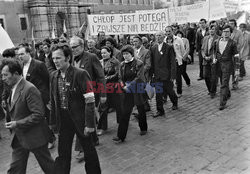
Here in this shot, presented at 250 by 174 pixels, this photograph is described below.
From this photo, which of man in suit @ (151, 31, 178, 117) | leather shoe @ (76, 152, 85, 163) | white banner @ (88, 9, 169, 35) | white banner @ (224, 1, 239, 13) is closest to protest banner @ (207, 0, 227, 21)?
white banner @ (224, 1, 239, 13)

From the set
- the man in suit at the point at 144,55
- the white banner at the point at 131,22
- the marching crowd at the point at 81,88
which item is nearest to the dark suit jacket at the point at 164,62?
the marching crowd at the point at 81,88

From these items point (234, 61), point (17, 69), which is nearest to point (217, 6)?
point (234, 61)

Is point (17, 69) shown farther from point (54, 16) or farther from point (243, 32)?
point (54, 16)

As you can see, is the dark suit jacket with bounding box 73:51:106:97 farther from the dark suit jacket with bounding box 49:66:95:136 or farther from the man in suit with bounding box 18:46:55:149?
the dark suit jacket with bounding box 49:66:95:136

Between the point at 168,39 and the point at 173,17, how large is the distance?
4236mm

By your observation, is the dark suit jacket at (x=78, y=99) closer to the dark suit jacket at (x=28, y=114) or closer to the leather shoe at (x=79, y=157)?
the dark suit jacket at (x=28, y=114)

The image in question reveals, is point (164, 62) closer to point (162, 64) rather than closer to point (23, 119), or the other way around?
point (162, 64)

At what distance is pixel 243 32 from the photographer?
33.8ft

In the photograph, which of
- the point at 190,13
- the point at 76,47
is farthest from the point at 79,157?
the point at 190,13

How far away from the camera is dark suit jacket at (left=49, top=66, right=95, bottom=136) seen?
144 inches

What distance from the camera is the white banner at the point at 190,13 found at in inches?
452

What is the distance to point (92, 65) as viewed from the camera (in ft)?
17.5

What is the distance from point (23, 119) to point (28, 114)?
145 millimetres

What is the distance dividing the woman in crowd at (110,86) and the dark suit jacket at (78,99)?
2.35 metres
